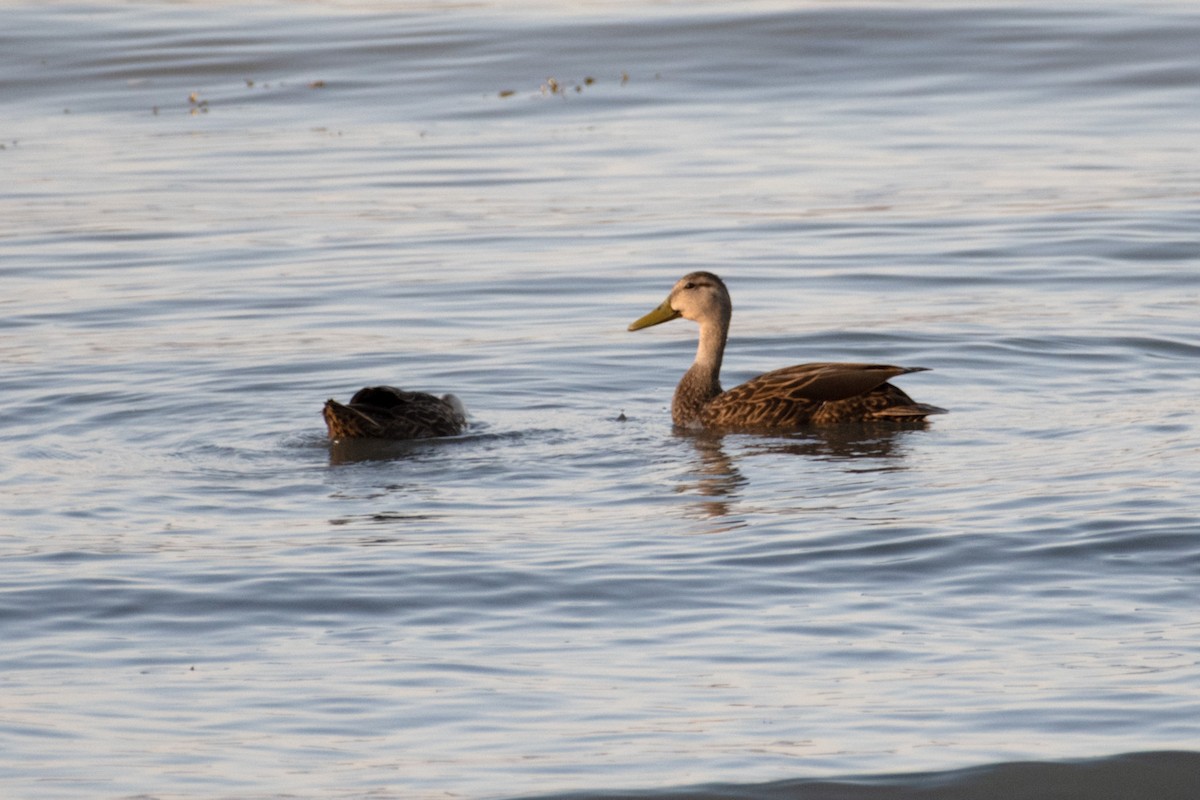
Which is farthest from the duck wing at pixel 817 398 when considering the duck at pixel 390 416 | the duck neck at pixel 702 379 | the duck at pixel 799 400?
the duck at pixel 390 416

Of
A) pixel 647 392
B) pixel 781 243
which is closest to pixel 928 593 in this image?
pixel 647 392

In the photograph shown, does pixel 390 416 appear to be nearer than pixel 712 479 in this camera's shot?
No

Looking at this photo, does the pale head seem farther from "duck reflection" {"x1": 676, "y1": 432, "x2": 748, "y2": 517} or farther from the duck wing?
"duck reflection" {"x1": 676, "y1": 432, "x2": 748, "y2": 517}

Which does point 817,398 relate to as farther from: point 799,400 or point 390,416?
point 390,416

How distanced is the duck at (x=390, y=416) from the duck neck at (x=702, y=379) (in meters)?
1.51

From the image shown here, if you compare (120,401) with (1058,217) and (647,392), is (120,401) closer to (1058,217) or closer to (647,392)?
(647,392)

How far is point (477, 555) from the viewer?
31.0 feet

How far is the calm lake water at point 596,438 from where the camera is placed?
7.24m

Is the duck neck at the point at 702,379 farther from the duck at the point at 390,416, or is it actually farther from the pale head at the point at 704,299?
the duck at the point at 390,416

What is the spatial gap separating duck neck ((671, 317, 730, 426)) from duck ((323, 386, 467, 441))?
1.51 meters

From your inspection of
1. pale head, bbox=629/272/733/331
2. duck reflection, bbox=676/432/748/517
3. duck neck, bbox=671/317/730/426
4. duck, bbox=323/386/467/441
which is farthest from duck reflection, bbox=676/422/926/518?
duck, bbox=323/386/467/441

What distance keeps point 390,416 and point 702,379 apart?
221 centimetres

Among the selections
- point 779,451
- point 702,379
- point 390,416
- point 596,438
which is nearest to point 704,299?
point 702,379

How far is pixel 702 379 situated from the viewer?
531 inches
